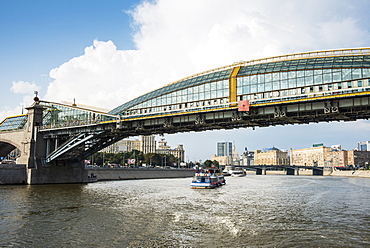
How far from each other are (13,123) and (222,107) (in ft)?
169

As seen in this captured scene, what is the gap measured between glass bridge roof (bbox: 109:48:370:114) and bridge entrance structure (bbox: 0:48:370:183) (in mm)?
104

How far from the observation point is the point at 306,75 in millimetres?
42375

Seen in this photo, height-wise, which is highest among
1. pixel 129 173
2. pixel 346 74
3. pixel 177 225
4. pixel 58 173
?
pixel 346 74

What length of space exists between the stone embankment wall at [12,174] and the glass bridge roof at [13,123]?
11.9m

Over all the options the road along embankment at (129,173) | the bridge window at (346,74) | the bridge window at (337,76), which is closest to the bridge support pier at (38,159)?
the road along embankment at (129,173)

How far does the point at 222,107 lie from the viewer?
45000 millimetres

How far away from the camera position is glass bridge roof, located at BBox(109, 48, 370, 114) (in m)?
40.1

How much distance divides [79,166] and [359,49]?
58.1m

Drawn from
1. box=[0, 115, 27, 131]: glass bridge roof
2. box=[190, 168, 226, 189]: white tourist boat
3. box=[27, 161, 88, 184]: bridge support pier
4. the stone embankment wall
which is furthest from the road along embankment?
box=[190, 168, 226, 189]: white tourist boat

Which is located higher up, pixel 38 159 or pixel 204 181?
pixel 38 159

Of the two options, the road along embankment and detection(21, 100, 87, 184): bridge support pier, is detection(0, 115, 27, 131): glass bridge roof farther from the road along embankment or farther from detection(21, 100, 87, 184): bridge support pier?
the road along embankment

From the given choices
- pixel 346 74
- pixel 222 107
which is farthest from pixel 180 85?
pixel 346 74

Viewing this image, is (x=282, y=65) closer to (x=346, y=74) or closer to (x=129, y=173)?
(x=346, y=74)

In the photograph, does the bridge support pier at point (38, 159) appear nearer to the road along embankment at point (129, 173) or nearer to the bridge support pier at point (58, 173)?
the bridge support pier at point (58, 173)
